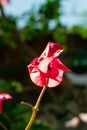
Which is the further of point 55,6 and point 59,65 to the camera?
point 55,6

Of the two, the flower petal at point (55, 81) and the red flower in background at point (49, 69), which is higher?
the red flower in background at point (49, 69)

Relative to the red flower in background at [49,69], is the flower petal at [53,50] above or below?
above

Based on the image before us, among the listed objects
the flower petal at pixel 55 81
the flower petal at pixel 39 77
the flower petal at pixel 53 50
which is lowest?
the flower petal at pixel 55 81

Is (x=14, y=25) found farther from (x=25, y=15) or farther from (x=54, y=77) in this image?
(x=54, y=77)

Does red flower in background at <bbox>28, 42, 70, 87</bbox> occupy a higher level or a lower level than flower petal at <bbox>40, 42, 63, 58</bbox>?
lower

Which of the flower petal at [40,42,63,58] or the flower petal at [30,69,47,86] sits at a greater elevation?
the flower petal at [40,42,63,58]

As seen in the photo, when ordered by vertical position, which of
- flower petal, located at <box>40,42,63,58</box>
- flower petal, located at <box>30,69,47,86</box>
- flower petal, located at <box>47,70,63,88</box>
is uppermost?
flower petal, located at <box>40,42,63,58</box>

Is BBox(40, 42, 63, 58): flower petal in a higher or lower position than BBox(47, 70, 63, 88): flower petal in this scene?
higher

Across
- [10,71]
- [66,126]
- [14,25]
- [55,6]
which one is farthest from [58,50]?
[10,71]
